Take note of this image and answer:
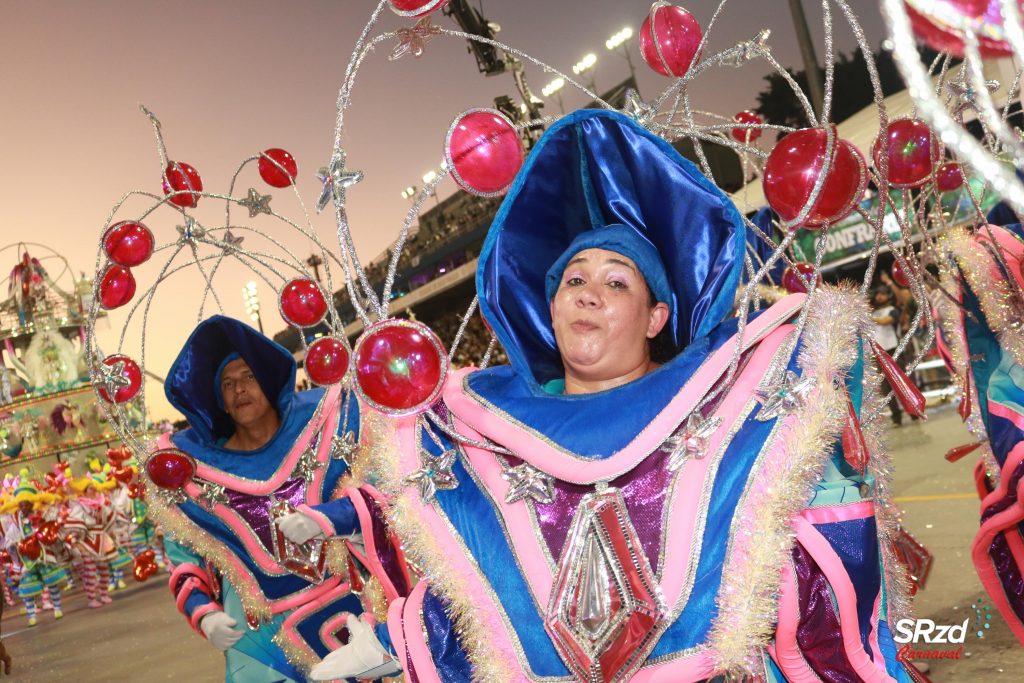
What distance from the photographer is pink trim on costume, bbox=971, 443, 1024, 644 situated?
306cm

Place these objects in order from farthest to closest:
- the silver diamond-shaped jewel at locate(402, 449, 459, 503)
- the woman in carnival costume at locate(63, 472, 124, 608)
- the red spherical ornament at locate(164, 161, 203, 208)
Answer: the woman in carnival costume at locate(63, 472, 124, 608) → the red spherical ornament at locate(164, 161, 203, 208) → the silver diamond-shaped jewel at locate(402, 449, 459, 503)

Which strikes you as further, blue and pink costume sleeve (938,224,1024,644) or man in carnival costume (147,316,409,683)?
man in carnival costume (147,316,409,683)

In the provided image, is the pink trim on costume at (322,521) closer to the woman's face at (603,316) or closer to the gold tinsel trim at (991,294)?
the woman's face at (603,316)

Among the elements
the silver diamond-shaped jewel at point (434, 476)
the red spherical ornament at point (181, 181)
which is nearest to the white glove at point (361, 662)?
the silver diamond-shaped jewel at point (434, 476)

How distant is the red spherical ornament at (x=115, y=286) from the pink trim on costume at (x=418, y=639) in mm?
2988

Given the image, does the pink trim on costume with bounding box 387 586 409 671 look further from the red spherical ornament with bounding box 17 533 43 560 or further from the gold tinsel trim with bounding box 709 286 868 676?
the red spherical ornament with bounding box 17 533 43 560

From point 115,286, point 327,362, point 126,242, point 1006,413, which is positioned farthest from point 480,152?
point 115,286

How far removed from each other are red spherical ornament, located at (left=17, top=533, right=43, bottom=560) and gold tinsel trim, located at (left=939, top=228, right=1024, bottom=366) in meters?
12.5

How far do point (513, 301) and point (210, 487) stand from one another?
231 cm

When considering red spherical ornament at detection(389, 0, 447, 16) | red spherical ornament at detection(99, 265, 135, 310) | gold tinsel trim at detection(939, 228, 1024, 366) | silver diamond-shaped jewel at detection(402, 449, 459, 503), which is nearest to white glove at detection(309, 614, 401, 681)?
silver diamond-shaped jewel at detection(402, 449, 459, 503)

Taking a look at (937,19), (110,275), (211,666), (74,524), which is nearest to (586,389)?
(937,19)

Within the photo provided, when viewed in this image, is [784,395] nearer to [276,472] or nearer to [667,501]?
[667,501]

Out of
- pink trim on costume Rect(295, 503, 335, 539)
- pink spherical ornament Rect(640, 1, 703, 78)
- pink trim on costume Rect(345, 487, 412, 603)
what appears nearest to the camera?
pink trim on costume Rect(345, 487, 412, 603)

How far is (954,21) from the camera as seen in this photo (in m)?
0.75
